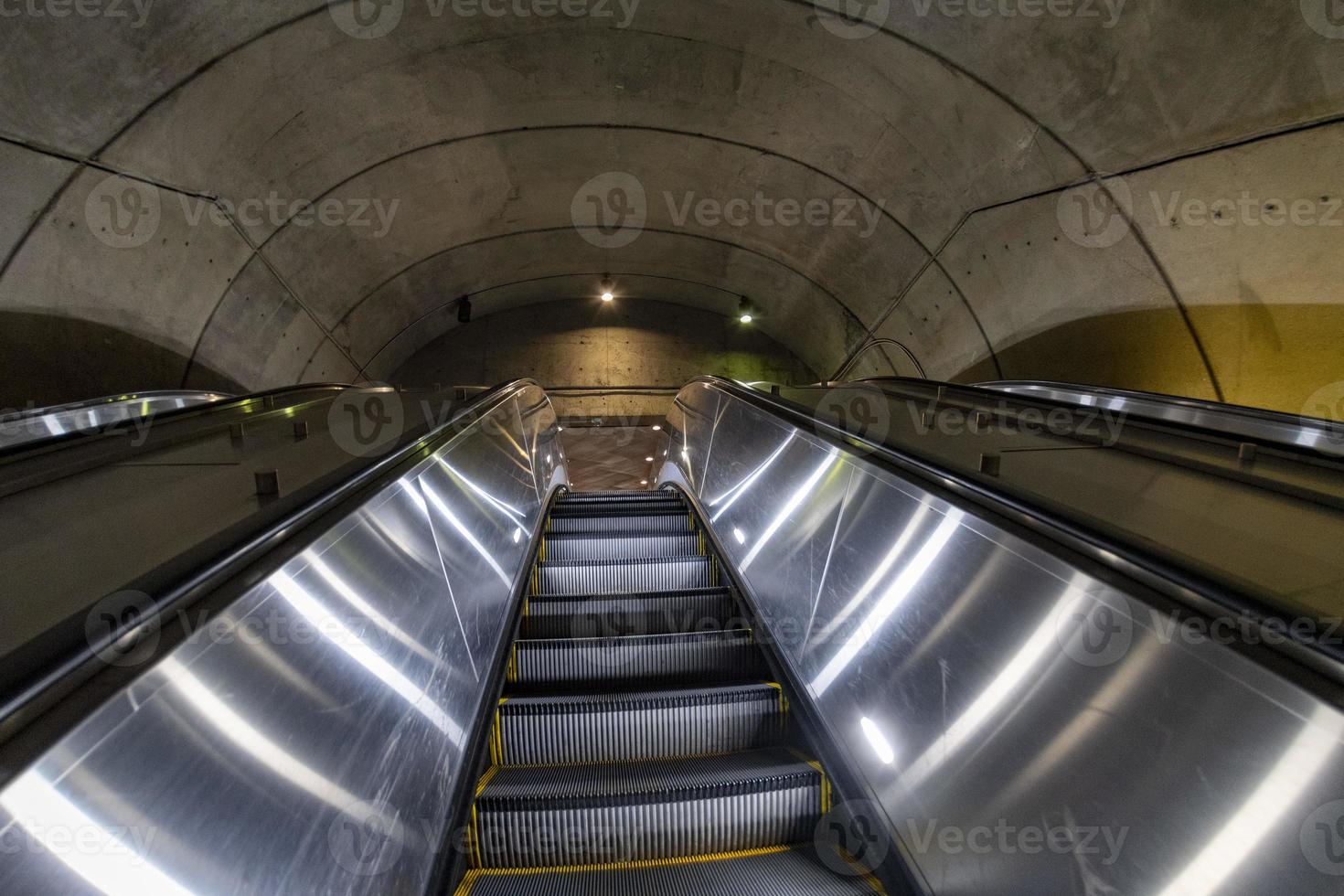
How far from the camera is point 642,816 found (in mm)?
1803

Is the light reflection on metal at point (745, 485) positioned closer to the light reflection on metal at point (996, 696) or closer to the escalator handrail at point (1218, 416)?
the escalator handrail at point (1218, 416)

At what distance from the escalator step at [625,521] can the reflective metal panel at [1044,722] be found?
2.20m

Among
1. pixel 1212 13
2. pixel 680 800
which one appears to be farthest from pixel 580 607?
pixel 1212 13

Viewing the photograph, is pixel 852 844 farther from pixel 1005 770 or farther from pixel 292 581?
pixel 292 581

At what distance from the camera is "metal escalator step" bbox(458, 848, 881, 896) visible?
161 cm

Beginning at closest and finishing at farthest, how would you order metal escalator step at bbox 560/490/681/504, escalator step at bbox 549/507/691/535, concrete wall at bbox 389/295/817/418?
1. escalator step at bbox 549/507/691/535
2. metal escalator step at bbox 560/490/681/504
3. concrete wall at bbox 389/295/817/418

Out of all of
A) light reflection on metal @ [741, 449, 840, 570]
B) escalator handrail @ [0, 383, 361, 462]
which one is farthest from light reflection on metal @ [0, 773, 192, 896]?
light reflection on metal @ [741, 449, 840, 570]

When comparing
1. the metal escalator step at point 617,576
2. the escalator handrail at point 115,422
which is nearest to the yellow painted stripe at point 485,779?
the metal escalator step at point 617,576

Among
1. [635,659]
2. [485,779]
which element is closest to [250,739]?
[485,779]

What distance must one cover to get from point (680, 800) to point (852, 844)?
45 cm

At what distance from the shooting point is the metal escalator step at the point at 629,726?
2143mm

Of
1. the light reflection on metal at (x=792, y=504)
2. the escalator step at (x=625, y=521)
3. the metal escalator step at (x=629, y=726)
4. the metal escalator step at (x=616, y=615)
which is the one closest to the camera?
the metal escalator step at (x=629, y=726)

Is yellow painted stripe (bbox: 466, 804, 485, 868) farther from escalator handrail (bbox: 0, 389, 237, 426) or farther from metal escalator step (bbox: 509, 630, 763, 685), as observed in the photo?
escalator handrail (bbox: 0, 389, 237, 426)

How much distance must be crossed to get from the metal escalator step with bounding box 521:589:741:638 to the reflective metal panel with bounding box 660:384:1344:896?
2.66 ft
